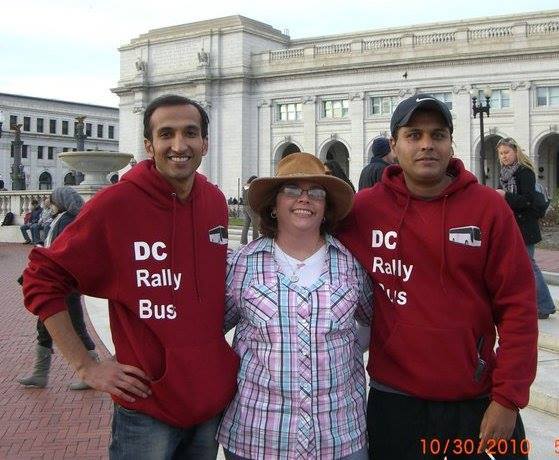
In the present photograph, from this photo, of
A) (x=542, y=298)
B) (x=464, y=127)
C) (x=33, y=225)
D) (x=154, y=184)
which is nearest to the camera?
(x=154, y=184)

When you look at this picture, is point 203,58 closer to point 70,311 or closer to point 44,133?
point 44,133

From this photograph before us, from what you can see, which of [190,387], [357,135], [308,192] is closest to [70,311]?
[190,387]

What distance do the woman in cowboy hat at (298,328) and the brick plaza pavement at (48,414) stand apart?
108 inches

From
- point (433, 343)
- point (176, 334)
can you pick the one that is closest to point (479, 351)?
point (433, 343)

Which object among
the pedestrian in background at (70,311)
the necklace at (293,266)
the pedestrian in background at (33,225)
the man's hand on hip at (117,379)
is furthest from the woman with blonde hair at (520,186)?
the pedestrian in background at (33,225)

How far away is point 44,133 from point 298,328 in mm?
93135

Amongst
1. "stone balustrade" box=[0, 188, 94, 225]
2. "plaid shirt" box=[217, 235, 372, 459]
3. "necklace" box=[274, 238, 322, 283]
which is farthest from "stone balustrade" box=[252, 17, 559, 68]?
"plaid shirt" box=[217, 235, 372, 459]

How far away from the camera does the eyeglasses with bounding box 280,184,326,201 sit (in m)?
2.95

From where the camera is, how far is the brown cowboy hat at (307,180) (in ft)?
9.61

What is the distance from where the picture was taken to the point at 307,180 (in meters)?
2.95

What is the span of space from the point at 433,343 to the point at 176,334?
3.56 feet
